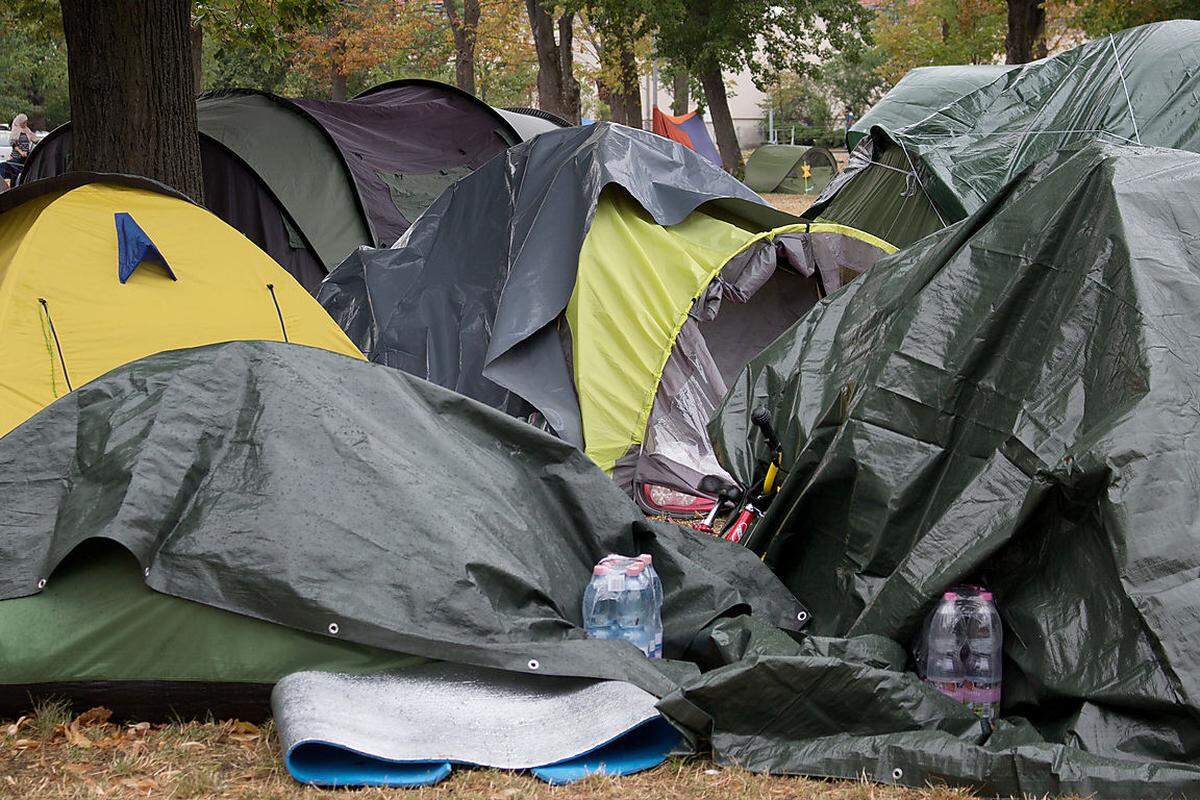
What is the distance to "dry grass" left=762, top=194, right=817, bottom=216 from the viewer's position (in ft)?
73.6

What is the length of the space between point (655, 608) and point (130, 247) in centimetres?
341

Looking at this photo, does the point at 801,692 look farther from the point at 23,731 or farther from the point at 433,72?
the point at 433,72

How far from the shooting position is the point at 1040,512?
353cm

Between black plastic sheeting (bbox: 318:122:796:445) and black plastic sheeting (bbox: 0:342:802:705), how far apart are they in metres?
2.14

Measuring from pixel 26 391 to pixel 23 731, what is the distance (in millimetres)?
2257

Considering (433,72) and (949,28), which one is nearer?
(949,28)

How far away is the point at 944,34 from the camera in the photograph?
115 feet

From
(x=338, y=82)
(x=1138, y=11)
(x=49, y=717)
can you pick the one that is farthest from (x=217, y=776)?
(x=338, y=82)

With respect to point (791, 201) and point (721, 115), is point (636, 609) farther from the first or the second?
point (721, 115)

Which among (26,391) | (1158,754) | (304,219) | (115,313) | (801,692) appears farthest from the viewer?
(304,219)

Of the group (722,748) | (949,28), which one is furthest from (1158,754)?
(949,28)

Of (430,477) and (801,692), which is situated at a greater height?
(430,477)

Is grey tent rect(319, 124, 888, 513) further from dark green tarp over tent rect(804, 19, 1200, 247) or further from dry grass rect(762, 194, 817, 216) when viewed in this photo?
dry grass rect(762, 194, 817, 216)

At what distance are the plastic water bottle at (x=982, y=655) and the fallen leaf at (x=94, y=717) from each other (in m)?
2.45
